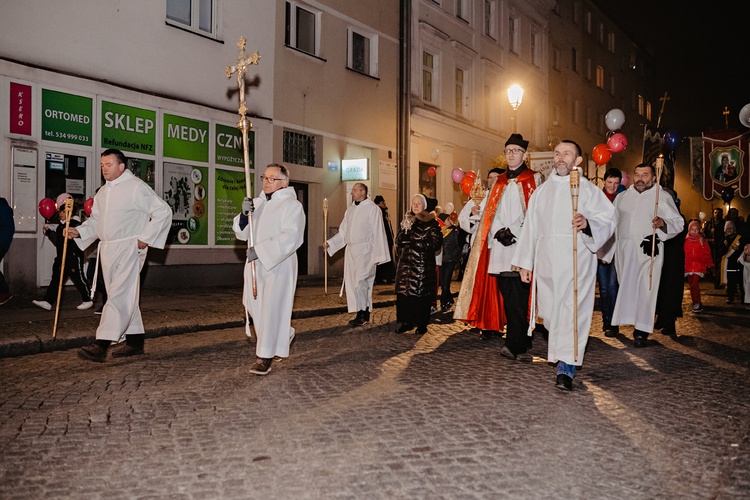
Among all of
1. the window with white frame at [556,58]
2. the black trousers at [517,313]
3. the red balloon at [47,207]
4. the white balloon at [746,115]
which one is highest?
the window with white frame at [556,58]

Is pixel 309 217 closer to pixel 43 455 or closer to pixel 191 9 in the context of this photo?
pixel 191 9

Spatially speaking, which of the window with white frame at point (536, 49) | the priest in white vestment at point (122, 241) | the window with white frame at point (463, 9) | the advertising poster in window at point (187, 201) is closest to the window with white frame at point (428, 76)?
the window with white frame at point (463, 9)

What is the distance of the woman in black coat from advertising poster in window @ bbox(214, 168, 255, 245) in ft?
24.1

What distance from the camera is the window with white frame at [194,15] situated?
15711mm

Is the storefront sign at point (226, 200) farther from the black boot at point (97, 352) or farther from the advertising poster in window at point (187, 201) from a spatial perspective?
the black boot at point (97, 352)

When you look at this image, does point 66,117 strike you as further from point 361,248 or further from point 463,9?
point 463,9

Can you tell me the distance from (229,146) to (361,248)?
718 centimetres

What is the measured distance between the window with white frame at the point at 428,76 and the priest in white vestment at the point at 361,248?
1410 cm

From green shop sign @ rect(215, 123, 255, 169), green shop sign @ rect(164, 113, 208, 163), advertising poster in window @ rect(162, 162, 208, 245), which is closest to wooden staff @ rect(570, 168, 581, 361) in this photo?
advertising poster in window @ rect(162, 162, 208, 245)

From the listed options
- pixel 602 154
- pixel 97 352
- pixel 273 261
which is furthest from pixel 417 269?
pixel 602 154

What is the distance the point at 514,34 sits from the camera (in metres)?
31.4

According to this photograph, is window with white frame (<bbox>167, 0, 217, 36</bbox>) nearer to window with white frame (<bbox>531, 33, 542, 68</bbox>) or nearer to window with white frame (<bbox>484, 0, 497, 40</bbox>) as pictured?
window with white frame (<bbox>484, 0, 497, 40</bbox>)

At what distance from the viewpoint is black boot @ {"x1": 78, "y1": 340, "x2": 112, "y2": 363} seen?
742cm

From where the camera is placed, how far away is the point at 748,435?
16.0 ft
